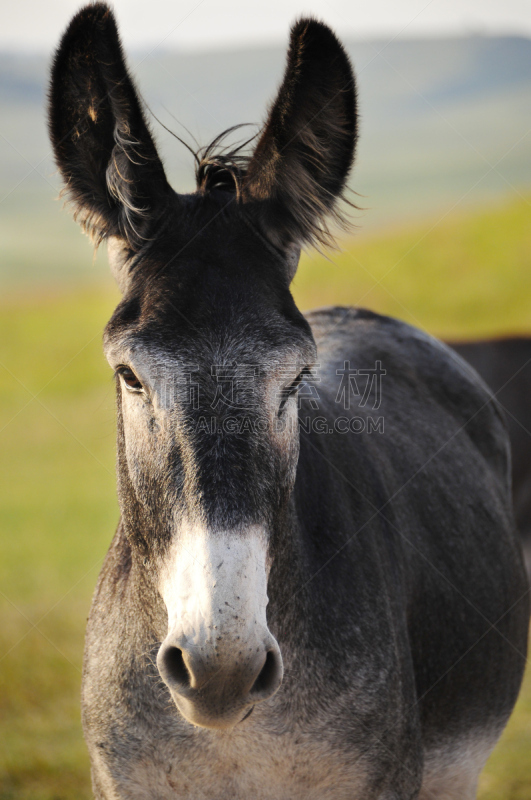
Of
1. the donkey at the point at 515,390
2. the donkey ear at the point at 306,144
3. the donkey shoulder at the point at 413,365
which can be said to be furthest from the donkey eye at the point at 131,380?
the donkey at the point at 515,390

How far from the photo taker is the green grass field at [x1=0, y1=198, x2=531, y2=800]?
20.6 feet

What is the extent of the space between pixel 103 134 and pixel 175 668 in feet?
6.69

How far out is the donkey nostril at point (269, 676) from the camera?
208 centimetres

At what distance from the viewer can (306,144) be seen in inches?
110

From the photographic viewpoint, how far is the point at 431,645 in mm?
3570

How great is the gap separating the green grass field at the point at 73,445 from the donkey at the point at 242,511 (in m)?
0.56

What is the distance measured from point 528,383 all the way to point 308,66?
7125 mm

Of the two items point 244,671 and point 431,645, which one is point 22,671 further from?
point 244,671

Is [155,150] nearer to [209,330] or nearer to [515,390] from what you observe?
[209,330]

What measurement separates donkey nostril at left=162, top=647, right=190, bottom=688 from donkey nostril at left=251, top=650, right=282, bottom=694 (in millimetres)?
209

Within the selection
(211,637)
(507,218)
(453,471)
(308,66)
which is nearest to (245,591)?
(211,637)

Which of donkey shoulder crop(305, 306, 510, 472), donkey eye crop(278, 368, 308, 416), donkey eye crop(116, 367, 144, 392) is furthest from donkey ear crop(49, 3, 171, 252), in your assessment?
donkey shoulder crop(305, 306, 510, 472)

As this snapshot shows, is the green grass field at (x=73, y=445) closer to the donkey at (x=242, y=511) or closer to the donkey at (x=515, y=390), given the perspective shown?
the donkey at (x=242, y=511)

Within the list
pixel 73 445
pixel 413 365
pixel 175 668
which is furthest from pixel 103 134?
pixel 73 445
